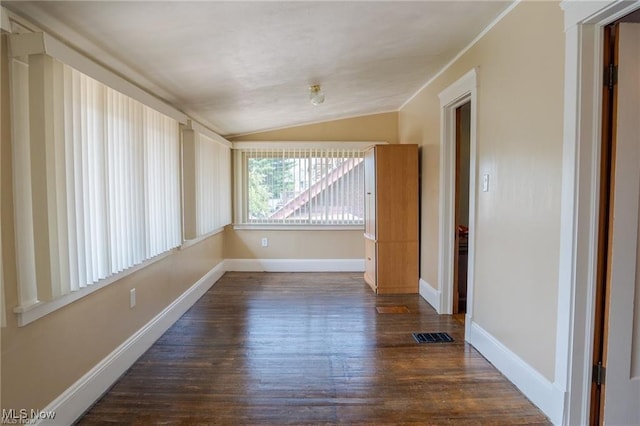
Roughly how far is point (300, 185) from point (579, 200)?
3884mm

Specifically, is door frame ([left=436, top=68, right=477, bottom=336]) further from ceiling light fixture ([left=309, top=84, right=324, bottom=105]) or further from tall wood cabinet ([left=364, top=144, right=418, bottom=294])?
ceiling light fixture ([left=309, top=84, right=324, bottom=105])

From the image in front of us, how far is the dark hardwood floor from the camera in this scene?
1962 millimetres

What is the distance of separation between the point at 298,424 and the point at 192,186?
2.58m

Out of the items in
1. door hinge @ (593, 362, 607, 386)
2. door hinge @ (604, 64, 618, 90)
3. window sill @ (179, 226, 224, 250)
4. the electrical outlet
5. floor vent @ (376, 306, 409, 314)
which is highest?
door hinge @ (604, 64, 618, 90)

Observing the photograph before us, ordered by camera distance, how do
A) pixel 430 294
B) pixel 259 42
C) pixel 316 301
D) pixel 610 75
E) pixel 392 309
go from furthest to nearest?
pixel 316 301 → pixel 430 294 → pixel 392 309 → pixel 259 42 → pixel 610 75

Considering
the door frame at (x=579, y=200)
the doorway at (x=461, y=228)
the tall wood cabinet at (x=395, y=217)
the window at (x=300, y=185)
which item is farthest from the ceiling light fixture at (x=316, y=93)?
the door frame at (x=579, y=200)

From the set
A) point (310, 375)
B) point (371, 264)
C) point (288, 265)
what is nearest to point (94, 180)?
point (310, 375)

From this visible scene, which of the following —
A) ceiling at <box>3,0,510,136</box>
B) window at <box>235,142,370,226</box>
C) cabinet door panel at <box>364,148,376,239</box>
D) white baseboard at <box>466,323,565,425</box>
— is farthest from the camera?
window at <box>235,142,370,226</box>

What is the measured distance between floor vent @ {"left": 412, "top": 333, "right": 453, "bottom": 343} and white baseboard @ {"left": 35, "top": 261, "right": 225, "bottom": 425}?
2108 mm

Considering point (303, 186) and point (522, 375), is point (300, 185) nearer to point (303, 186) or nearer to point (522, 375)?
point (303, 186)

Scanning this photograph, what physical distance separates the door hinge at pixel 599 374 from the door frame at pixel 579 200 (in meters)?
0.04

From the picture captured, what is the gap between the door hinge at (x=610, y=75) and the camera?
5.48 ft

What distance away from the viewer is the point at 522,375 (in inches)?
85.5

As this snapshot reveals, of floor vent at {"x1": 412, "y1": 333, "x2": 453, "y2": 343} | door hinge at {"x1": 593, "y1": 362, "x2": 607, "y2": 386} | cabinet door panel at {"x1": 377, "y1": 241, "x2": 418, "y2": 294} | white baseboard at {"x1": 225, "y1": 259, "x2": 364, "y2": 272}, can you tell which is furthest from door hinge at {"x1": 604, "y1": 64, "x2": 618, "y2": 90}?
white baseboard at {"x1": 225, "y1": 259, "x2": 364, "y2": 272}
